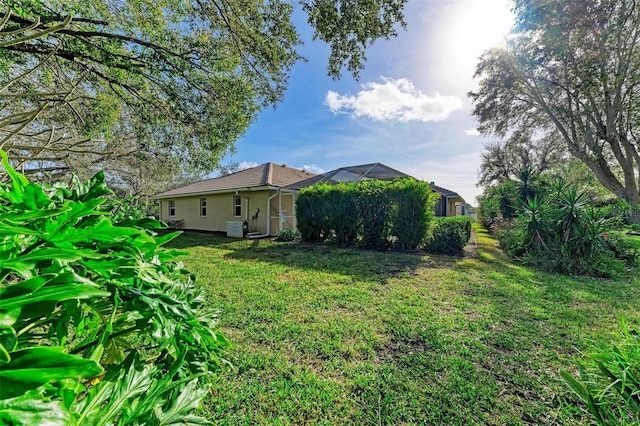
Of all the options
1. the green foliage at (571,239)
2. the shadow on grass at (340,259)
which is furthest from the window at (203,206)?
the green foliage at (571,239)

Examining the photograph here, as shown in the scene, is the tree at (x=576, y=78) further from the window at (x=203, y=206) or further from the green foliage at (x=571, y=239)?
the window at (x=203, y=206)

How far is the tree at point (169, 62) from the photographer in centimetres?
496

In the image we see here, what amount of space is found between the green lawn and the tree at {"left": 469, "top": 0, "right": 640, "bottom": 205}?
11.2 meters

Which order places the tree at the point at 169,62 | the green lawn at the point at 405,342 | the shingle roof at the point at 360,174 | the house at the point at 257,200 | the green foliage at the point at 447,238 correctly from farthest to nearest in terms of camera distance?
the shingle roof at the point at 360,174, the house at the point at 257,200, the green foliage at the point at 447,238, the tree at the point at 169,62, the green lawn at the point at 405,342

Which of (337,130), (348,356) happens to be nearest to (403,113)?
(337,130)

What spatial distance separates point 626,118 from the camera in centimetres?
1312

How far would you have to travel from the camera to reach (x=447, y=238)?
9.35m

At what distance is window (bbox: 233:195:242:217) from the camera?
15.8 metres

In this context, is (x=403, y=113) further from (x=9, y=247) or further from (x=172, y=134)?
(x=9, y=247)

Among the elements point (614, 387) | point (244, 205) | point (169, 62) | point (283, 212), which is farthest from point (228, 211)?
point (614, 387)

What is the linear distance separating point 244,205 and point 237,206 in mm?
717

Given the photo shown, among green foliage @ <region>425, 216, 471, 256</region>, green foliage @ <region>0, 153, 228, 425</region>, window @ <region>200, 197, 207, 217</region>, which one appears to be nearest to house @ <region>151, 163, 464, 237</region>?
window @ <region>200, 197, 207, 217</region>

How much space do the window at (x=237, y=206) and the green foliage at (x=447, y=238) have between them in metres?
11.1

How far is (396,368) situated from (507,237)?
10.1 meters
